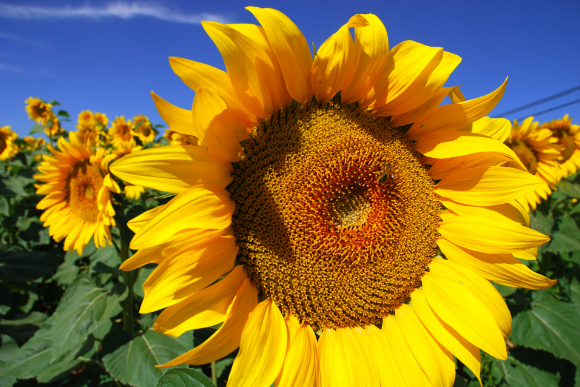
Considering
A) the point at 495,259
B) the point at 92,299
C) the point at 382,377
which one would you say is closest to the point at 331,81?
the point at 495,259

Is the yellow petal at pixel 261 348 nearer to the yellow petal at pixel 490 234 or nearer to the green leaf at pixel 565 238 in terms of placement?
the yellow petal at pixel 490 234

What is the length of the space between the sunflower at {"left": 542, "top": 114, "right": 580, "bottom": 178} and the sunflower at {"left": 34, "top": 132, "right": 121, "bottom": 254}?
7369mm

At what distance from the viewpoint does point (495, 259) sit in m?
1.81

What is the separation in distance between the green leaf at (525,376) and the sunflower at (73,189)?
15.9 feet

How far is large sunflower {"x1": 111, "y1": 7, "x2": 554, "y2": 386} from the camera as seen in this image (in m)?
1.29

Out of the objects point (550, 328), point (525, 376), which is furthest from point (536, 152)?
point (525, 376)

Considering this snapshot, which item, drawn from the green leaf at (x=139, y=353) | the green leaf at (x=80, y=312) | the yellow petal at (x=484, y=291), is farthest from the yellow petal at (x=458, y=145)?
the green leaf at (x=80, y=312)

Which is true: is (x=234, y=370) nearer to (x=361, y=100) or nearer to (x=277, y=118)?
(x=277, y=118)

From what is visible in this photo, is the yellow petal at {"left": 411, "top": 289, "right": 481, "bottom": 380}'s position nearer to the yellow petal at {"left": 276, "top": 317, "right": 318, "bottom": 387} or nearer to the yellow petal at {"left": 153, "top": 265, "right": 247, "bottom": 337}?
the yellow petal at {"left": 276, "top": 317, "right": 318, "bottom": 387}

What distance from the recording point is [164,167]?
1.25m

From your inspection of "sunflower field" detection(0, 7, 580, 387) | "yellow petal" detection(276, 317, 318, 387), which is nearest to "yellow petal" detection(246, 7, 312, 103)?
"sunflower field" detection(0, 7, 580, 387)

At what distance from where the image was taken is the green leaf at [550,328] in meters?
3.85

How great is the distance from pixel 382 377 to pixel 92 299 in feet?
8.65

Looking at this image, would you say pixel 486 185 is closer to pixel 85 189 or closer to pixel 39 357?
pixel 85 189
